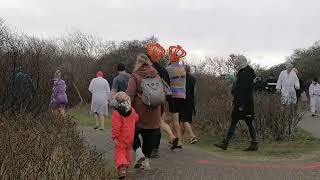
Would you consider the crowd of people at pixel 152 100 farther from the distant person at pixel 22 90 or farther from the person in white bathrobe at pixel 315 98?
the person in white bathrobe at pixel 315 98

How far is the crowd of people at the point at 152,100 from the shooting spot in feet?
27.1

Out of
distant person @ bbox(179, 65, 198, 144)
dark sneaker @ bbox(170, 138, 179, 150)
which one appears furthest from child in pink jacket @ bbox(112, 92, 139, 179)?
distant person @ bbox(179, 65, 198, 144)

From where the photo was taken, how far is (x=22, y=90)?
11.2m

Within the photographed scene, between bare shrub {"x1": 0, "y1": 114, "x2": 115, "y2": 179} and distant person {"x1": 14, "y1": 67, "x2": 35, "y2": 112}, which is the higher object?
distant person {"x1": 14, "y1": 67, "x2": 35, "y2": 112}

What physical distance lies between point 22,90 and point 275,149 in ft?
16.8

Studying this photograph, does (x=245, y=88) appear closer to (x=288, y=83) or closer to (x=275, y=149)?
(x=275, y=149)

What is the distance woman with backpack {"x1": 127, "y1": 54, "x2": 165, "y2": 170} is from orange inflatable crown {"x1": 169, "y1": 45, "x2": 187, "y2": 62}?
7.53 feet

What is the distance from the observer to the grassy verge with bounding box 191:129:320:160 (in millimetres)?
10969

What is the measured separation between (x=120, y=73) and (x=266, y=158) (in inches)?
143

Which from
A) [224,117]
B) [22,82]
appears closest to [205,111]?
[224,117]

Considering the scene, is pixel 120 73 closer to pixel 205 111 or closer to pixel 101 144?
pixel 101 144

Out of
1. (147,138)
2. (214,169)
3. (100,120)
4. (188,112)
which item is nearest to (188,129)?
(188,112)

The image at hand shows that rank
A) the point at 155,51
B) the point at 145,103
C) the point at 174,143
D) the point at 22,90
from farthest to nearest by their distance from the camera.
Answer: the point at 22,90
the point at 174,143
the point at 155,51
the point at 145,103

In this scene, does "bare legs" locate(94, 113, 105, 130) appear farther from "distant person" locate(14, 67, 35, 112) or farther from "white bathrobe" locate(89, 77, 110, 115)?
"distant person" locate(14, 67, 35, 112)
